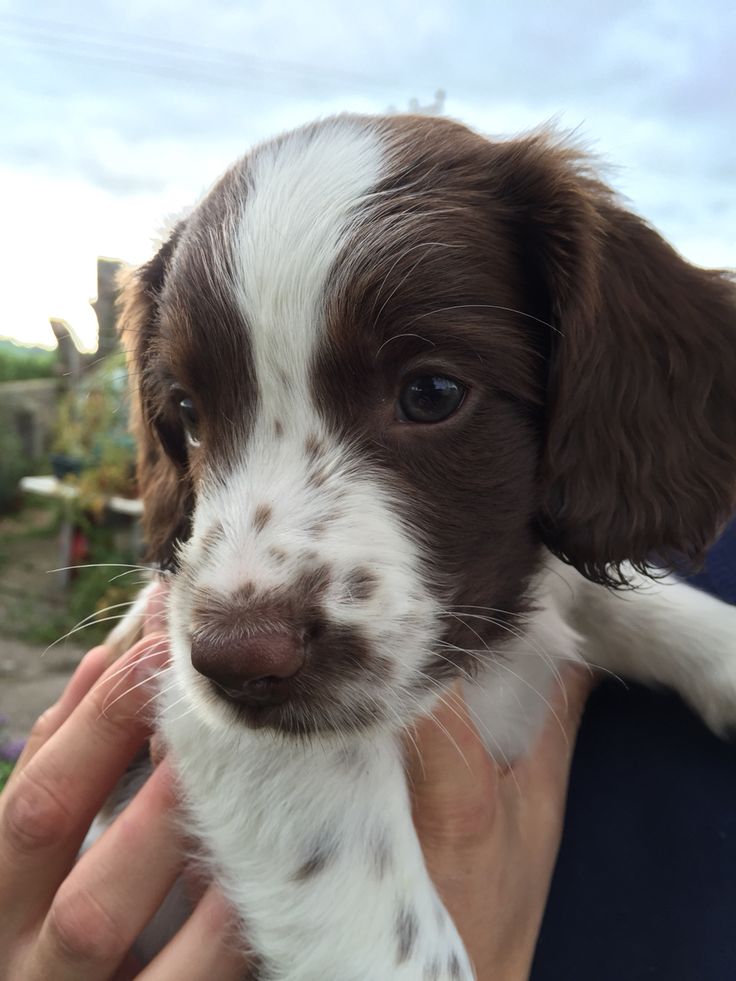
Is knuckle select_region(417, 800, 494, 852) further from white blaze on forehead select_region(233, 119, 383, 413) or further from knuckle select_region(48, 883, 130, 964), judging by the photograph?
white blaze on forehead select_region(233, 119, 383, 413)

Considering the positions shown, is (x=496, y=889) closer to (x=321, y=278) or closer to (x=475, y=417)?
(x=475, y=417)

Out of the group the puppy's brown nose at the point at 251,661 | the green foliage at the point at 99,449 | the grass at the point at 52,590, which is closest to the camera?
the puppy's brown nose at the point at 251,661

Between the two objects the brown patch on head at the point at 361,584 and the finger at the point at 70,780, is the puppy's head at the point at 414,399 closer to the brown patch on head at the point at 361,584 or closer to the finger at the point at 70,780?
the brown patch on head at the point at 361,584

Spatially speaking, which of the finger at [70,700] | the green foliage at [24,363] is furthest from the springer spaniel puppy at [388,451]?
the green foliage at [24,363]

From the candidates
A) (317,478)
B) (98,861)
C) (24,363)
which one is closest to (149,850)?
(98,861)

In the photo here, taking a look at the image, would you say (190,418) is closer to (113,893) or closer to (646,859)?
(113,893)

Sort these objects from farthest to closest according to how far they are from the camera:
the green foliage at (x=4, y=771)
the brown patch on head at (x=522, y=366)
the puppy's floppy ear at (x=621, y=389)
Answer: the green foliage at (x=4, y=771) → the puppy's floppy ear at (x=621, y=389) → the brown patch on head at (x=522, y=366)

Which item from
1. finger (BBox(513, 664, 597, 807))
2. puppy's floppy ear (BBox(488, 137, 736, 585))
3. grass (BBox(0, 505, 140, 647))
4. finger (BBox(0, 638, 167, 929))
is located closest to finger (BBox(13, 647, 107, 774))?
finger (BBox(0, 638, 167, 929))
